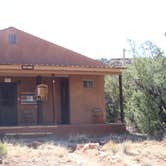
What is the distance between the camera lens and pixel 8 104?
22062 millimetres

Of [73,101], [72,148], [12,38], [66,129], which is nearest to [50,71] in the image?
[73,101]

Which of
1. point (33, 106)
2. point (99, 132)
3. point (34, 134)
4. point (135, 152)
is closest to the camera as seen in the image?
point (135, 152)

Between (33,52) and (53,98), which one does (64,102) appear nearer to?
(53,98)

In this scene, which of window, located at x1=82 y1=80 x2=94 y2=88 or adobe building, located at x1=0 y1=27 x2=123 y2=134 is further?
window, located at x1=82 y1=80 x2=94 y2=88

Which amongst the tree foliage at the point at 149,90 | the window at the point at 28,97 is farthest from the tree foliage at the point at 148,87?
the window at the point at 28,97

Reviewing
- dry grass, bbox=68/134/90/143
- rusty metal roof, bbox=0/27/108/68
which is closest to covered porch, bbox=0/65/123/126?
rusty metal roof, bbox=0/27/108/68

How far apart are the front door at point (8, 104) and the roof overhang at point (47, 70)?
4.12 ft

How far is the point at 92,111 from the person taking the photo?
23.0 meters

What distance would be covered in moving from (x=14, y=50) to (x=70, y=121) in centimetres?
409

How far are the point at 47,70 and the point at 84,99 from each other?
2.90m

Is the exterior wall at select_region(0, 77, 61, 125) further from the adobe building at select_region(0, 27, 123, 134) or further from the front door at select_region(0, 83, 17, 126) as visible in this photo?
the front door at select_region(0, 83, 17, 126)

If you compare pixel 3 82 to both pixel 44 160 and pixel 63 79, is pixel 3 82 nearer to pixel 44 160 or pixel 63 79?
pixel 63 79

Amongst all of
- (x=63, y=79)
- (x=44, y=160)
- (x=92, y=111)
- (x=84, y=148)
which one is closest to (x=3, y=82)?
(x=63, y=79)

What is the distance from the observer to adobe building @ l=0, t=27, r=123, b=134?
21.9 meters
